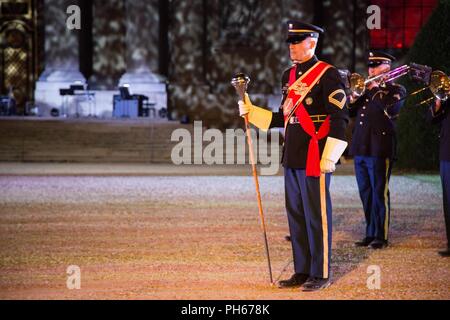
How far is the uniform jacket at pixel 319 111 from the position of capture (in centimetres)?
768

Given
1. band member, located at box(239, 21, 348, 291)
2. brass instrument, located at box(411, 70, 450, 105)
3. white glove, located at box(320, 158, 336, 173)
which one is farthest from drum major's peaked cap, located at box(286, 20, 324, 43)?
brass instrument, located at box(411, 70, 450, 105)

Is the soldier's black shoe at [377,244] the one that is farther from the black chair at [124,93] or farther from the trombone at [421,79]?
the black chair at [124,93]

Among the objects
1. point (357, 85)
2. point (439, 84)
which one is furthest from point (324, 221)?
point (357, 85)

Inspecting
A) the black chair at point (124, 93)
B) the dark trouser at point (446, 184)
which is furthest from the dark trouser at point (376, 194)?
the black chair at point (124, 93)

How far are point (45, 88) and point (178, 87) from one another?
433cm

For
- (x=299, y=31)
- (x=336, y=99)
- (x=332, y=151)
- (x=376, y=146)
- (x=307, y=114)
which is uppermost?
(x=299, y=31)

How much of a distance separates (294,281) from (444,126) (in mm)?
2848

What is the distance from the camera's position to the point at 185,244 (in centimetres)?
1015

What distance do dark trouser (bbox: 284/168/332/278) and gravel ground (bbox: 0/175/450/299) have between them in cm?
27

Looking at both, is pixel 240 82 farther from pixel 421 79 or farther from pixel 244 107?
pixel 421 79

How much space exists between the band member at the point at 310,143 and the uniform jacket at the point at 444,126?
A: 2.30 meters

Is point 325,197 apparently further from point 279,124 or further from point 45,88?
point 45,88

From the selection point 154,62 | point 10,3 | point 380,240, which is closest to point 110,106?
point 154,62
